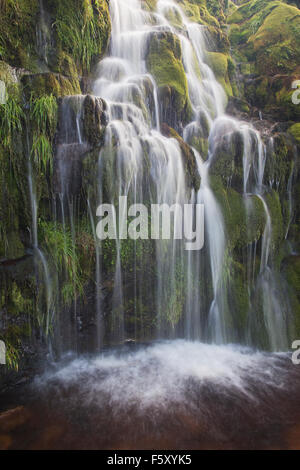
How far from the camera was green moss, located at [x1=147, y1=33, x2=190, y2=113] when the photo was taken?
693 cm

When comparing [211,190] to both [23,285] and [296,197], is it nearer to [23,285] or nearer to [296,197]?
[296,197]

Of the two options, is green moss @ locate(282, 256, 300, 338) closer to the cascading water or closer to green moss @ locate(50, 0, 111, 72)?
the cascading water

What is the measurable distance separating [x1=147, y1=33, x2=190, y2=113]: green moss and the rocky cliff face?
0.11ft

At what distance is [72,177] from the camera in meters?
4.64

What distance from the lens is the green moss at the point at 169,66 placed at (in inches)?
273

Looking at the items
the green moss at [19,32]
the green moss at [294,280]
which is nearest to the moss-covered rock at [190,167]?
the green moss at [294,280]

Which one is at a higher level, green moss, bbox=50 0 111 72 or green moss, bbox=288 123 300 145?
green moss, bbox=50 0 111 72

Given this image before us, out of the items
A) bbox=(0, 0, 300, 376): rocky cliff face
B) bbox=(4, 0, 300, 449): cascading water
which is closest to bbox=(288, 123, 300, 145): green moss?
bbox=(0, 0, 300, 376): rocky cliff face

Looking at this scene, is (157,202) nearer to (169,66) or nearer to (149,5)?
(169,66)

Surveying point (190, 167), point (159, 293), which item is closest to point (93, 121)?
point (190, 167)

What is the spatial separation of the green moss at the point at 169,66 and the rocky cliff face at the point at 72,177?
3 cm

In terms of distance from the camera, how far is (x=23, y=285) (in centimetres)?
432
